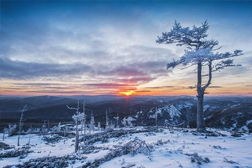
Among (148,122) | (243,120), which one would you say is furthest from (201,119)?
(148,122)

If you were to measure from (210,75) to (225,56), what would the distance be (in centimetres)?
231

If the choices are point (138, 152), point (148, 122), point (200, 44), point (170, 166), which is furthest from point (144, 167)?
point (148, 122)

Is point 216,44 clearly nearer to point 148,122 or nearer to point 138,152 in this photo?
point 138,152

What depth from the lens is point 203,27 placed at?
14.7 metres

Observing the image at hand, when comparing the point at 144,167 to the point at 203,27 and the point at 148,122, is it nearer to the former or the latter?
the point at 203,27

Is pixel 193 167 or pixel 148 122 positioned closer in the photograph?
pixel 193 167

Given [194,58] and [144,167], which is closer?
[144,167]

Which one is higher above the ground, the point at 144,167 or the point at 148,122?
the point at 144,167

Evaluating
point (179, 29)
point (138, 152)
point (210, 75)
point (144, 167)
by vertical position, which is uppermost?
point (179, 29)

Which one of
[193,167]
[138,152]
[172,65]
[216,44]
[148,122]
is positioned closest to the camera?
[193,167]

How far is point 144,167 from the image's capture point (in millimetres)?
5895

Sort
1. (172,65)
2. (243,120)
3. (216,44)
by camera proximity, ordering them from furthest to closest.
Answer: (243,120) → (172,65) → (216,44)

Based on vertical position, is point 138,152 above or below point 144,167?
below

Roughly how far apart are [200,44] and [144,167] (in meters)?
14.0
